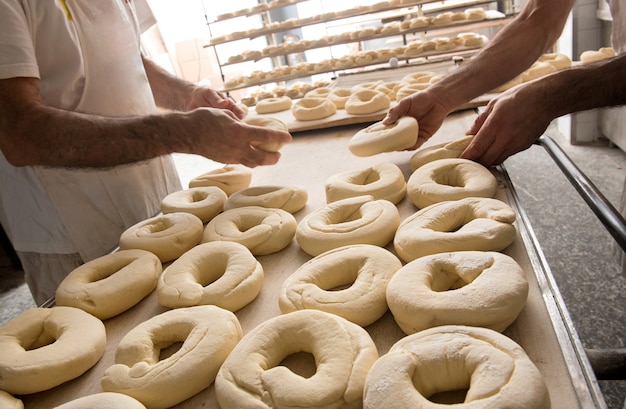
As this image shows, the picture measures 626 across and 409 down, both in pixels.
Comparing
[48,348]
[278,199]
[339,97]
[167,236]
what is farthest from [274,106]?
[48,348]

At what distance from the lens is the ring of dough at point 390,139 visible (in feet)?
6.67

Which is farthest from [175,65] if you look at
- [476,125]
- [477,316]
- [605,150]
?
[477,316]

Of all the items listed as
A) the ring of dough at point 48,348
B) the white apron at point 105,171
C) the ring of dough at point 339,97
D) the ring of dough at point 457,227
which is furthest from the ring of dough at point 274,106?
the ring of dough at point 48,348

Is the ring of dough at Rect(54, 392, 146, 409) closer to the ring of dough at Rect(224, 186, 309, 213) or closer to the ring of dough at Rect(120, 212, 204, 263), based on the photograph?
the ring of dough at Rect(120, 212, 204, 263)

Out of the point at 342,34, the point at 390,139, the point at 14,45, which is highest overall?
the point at 14,45

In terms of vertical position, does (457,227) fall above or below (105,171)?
below

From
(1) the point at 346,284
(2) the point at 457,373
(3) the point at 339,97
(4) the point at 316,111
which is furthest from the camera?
(3) the point at 339,97

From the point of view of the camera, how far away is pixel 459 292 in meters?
1.08

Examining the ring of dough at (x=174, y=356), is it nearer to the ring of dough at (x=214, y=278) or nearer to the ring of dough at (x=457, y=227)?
the ring of dough at (x=214, y=278)

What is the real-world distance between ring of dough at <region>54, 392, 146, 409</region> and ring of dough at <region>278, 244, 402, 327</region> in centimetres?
43

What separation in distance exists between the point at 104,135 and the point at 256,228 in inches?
27.6

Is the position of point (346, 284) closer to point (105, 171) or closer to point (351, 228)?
point (351, 228)

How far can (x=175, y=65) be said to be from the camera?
9.65 m

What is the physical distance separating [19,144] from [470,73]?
6.53 feet
